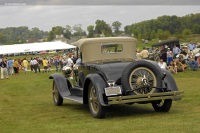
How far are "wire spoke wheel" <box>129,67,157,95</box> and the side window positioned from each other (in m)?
2.23

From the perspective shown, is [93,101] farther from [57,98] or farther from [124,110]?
[57,98]

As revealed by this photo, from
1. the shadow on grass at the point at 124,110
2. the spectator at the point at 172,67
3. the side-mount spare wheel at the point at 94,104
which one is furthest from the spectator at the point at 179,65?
the side-mount spare wheel at the point at 94,104

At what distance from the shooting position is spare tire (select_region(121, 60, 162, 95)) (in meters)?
9.99

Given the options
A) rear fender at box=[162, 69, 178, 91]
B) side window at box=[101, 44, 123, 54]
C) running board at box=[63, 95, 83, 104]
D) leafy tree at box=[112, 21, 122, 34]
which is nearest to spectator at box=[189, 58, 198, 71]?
side window at box=[101, 44, 123, 54]

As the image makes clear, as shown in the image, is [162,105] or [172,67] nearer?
[162,105]

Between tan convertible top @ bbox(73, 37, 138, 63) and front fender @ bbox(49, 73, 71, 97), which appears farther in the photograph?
front fender @ bbox(49, 73, 71, 97)

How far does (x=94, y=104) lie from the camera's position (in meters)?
10.6

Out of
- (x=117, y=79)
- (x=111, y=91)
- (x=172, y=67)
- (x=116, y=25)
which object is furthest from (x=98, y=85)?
(x=116, y=25)

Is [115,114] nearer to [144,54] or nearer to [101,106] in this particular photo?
[101,106]

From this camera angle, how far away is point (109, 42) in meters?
12.2

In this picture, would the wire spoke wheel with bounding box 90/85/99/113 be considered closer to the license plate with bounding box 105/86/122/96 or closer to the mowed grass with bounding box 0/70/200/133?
the mowed grass with bounding box 0/70/200/133

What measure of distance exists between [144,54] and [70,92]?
1537 centimetres

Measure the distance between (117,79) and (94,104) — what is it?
2.66ft

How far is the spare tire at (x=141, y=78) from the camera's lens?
999cm
